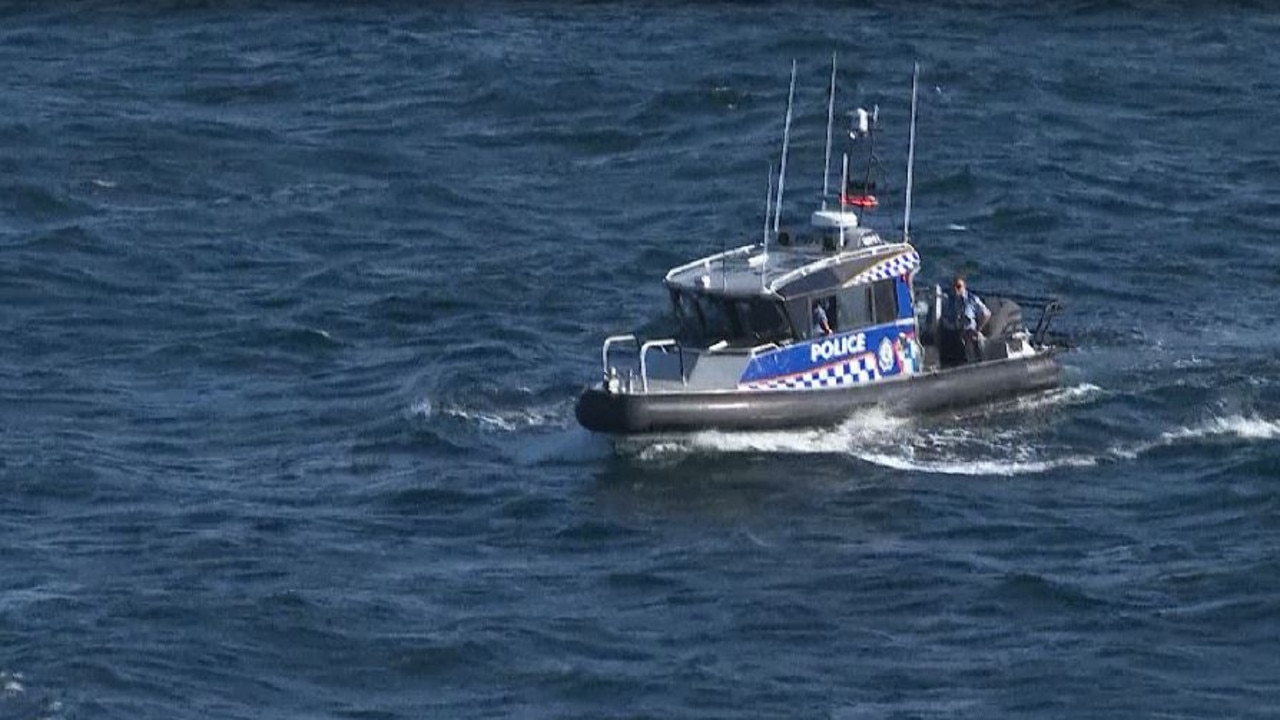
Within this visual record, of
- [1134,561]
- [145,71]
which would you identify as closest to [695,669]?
[1134,561]

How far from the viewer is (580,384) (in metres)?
48.5

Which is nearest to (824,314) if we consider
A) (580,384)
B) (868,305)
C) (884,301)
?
(868,305)

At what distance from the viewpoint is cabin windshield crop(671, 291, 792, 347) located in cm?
4588

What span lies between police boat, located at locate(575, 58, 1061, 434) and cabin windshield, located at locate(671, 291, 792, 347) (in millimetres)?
14

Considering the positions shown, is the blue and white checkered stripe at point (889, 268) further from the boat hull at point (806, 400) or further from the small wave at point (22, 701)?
the small wave at point (22, 701)

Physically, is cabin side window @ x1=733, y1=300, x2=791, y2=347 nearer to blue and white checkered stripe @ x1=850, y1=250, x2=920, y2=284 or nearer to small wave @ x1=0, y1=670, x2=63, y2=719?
blue and white checkered stripe @ x1=850, y1=250, x2=920, y2=284

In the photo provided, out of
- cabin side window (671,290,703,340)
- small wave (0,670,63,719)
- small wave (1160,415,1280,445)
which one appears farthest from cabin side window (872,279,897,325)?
small wave (0,670,63,719)

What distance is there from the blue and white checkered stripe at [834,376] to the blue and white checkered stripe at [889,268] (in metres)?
1.03

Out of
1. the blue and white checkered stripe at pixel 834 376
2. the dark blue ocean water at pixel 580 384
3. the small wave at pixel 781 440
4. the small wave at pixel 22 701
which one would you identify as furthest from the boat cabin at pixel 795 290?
the small wave at pixel 22 701

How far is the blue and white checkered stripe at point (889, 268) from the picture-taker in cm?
4650

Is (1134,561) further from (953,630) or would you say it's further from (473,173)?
(473,173)

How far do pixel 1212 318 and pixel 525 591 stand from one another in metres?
15.8

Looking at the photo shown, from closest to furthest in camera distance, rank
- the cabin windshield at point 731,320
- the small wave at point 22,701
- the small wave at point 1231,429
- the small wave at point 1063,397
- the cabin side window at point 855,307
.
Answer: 1. the small wave at point 22,701
2. the small wave at point 1231,429
3. the cabin windshield at point 731,320
4. the cabin side window at point 855,307
5. the small wave at point 1063,397

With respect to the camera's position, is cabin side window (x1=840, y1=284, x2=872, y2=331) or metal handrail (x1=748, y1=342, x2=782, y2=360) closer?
metal handrail (x1=748, y1=342, x2=782, y2=360)
